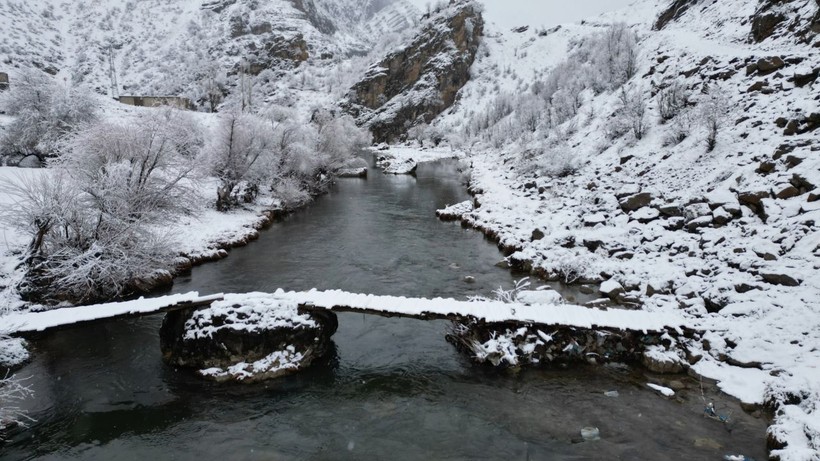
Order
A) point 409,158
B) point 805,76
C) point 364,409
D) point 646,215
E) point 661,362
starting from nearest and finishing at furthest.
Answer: point 364,409, point 661,362, point 805,76, point 646,215, point 409,158

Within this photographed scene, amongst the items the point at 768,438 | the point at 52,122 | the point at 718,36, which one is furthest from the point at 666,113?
the point at 52,122

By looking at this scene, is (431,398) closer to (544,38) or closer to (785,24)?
(785,24)

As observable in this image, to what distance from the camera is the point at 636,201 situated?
15.6 metres

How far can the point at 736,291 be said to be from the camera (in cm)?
999

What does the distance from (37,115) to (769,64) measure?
37581 millimetres

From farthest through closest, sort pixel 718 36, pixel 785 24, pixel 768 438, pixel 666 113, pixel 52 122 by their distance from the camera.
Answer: pixel 52 122, pixel 718 36, pixel 666 113, pixel 785 24, pixel 768 438

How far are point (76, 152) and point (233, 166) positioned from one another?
29.4 feet

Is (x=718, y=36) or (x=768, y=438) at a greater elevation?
(x=718, y=36)

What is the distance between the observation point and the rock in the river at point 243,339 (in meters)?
8.87

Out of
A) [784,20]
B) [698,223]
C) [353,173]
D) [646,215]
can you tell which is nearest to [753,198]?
[698,223]

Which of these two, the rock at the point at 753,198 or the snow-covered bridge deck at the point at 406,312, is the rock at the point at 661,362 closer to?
the snow-covered bridge deck at the point at 406,312

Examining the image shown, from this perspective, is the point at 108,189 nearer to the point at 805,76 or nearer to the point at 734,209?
the point at 734,209

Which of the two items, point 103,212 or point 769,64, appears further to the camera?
point 769,64

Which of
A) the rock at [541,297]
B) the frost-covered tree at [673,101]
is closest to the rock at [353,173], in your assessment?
the frost-covered tree at [673,101]
